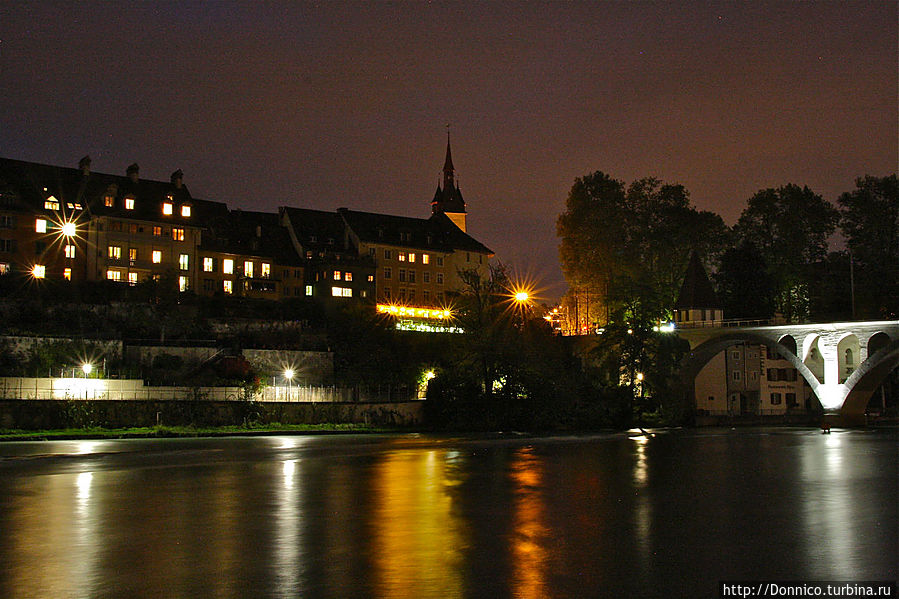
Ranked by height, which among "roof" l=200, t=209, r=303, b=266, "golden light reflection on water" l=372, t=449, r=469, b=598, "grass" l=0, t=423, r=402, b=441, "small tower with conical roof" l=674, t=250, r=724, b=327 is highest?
"roof" l=200, t=209, r=303, b=266

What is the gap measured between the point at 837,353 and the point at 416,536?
6612cm

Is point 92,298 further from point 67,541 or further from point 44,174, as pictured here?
point 67,541

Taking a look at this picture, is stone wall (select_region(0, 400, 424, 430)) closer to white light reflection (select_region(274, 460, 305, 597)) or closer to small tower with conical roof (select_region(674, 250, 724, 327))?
white light reflection (select_region(274, 460, 305, 597))

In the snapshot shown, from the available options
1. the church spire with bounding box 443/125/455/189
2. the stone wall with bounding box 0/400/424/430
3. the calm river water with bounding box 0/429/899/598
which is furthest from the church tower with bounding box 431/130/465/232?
the calm river water with bounding box 0/429/899/598

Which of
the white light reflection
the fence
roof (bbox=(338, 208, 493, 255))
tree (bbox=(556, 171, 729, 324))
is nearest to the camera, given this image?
the white light reflection

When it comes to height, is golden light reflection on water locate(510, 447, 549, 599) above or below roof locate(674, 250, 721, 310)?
below

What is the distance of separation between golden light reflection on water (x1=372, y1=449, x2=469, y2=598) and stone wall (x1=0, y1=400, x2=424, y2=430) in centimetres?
2515

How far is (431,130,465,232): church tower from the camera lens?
413 ft

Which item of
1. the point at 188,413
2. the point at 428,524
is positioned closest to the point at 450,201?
the point at 188,413

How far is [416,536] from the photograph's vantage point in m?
18.8

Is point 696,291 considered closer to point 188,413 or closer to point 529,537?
point 188,413

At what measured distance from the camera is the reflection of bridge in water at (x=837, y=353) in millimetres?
73125

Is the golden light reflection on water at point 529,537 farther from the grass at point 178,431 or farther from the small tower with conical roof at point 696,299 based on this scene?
the small tower with conical roof at point 696,299

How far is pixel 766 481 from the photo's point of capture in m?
30.3
